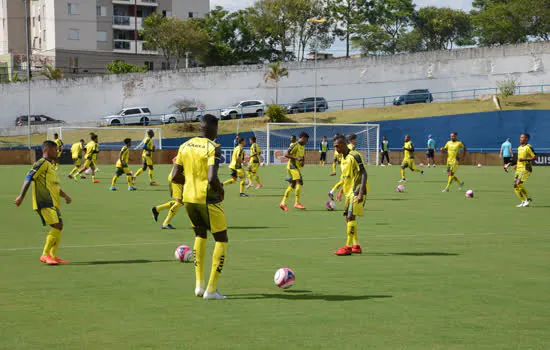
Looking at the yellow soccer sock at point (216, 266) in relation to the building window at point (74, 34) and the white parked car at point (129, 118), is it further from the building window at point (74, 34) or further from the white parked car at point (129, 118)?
the building window at point (74, 34)

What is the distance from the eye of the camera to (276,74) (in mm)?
71562

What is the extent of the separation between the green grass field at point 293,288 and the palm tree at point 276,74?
178ft

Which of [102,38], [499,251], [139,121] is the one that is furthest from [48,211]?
[102,38]

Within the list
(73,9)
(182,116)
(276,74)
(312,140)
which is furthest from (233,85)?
(73,9)

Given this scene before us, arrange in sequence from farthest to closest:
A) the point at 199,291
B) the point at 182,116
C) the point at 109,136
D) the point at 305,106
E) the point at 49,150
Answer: the point at 182,116
the point at 305,106
the point at 109,136
the point at 49,150
the point at 199,291

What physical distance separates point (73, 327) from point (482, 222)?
12.3m

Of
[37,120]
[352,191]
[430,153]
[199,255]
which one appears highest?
[37,120]

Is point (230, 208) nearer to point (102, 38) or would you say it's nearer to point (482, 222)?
point (482, 222)

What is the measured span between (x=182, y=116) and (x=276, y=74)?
10.1m

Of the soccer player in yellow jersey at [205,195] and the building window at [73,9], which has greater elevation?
the building window at [73,9]

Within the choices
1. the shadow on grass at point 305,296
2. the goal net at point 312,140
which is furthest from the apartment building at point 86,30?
the shadow on grass at point 305,296

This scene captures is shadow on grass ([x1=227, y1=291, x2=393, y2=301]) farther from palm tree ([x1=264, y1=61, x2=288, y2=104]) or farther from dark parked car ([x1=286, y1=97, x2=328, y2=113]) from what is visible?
palm tree ([x1=264, y1=61, x2=288, y2=104])

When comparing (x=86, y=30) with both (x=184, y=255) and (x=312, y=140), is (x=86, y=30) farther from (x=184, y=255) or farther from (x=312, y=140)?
(x=184, y=255)

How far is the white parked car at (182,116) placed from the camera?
68.0 metres
